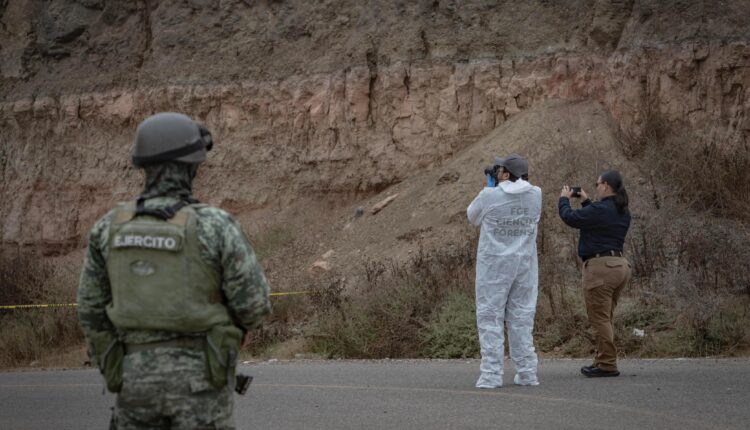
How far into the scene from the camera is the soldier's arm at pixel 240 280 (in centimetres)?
459

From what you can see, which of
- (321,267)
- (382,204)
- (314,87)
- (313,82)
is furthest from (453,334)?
(313,82)

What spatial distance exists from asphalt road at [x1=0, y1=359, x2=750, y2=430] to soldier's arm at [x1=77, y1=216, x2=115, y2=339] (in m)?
3.75

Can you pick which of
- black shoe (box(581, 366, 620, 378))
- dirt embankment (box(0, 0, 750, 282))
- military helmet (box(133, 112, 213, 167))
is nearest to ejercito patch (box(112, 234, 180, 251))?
military helmet (box(133, 112, 213, 167))

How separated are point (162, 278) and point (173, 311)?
16 cm

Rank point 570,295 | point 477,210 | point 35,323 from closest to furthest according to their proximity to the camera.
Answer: point 477,210
point 570,295
point 35,323

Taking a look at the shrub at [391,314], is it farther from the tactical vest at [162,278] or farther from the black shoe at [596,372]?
the tactical vest at [162,278]

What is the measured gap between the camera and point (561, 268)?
16.2 metres

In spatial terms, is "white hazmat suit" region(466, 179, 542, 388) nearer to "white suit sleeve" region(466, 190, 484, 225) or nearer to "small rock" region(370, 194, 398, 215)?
"white suit sleeve" region(466, 190, 484, 225)

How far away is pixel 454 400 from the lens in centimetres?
913

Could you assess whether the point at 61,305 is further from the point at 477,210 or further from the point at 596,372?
the point at 596,372

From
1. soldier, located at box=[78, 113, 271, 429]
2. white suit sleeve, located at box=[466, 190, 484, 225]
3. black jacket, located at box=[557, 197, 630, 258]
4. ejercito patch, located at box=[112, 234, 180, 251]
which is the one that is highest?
ejercito patch, located at box=[112, 234, 180, 251]

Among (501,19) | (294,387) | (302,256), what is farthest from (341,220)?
(294,387)

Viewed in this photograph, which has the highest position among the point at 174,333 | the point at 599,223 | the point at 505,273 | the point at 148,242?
the point at 148,242

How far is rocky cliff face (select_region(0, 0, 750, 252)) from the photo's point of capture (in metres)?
23.2
